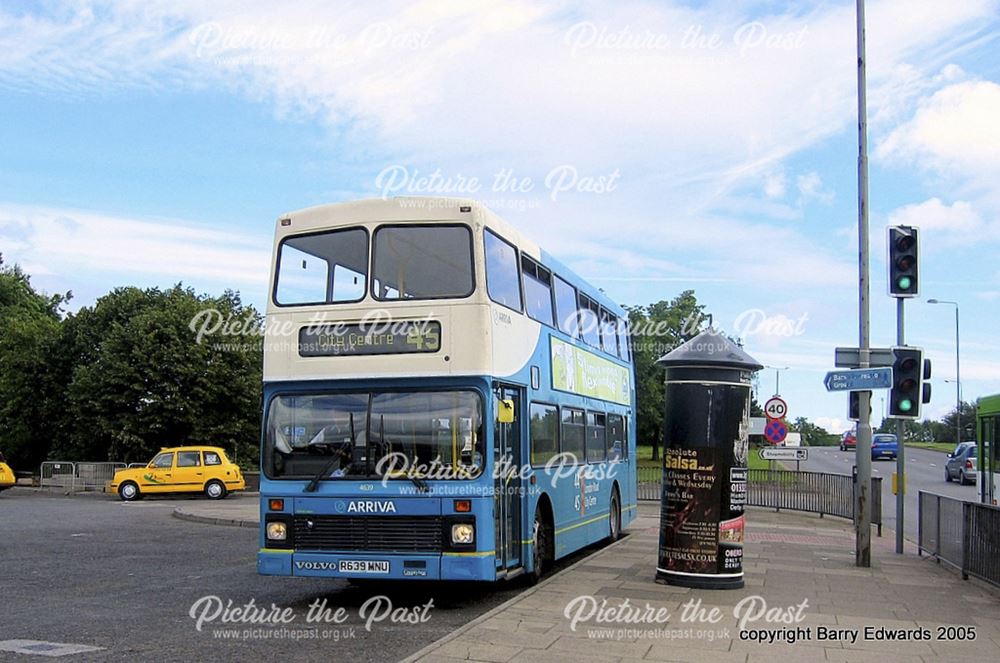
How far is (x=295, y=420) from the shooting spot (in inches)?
451

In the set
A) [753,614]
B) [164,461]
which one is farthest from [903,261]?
[164,461]

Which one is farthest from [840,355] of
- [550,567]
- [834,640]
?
[834,640]

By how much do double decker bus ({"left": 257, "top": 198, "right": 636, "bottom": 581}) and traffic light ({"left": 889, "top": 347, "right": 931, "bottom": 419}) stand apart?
22.8ft

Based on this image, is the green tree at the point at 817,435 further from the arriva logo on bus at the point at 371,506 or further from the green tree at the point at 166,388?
the arriva logo on bus at the point at 371,506

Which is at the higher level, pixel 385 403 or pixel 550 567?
pixel 385 403

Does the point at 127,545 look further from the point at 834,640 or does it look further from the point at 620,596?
the point at 834,640

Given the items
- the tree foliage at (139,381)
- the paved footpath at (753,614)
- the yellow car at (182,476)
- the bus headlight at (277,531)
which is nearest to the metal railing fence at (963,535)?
the paved footpath at (753,614)

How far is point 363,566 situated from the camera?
11023 millimetres

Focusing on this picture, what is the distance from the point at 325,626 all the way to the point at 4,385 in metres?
48.3

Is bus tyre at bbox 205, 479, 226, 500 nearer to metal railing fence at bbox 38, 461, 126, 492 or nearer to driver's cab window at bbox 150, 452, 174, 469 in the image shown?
driver's cab window at bbox 150, 452, 174, 469

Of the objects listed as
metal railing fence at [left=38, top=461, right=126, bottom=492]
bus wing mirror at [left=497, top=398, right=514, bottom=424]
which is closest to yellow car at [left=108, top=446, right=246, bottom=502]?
metal railing fence at [left=38, top=461, right=126, bottom=492]

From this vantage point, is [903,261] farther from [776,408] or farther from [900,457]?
[776,408]

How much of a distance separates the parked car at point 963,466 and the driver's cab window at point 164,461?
29378 mm

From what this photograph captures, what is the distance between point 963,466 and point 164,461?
30826mm
